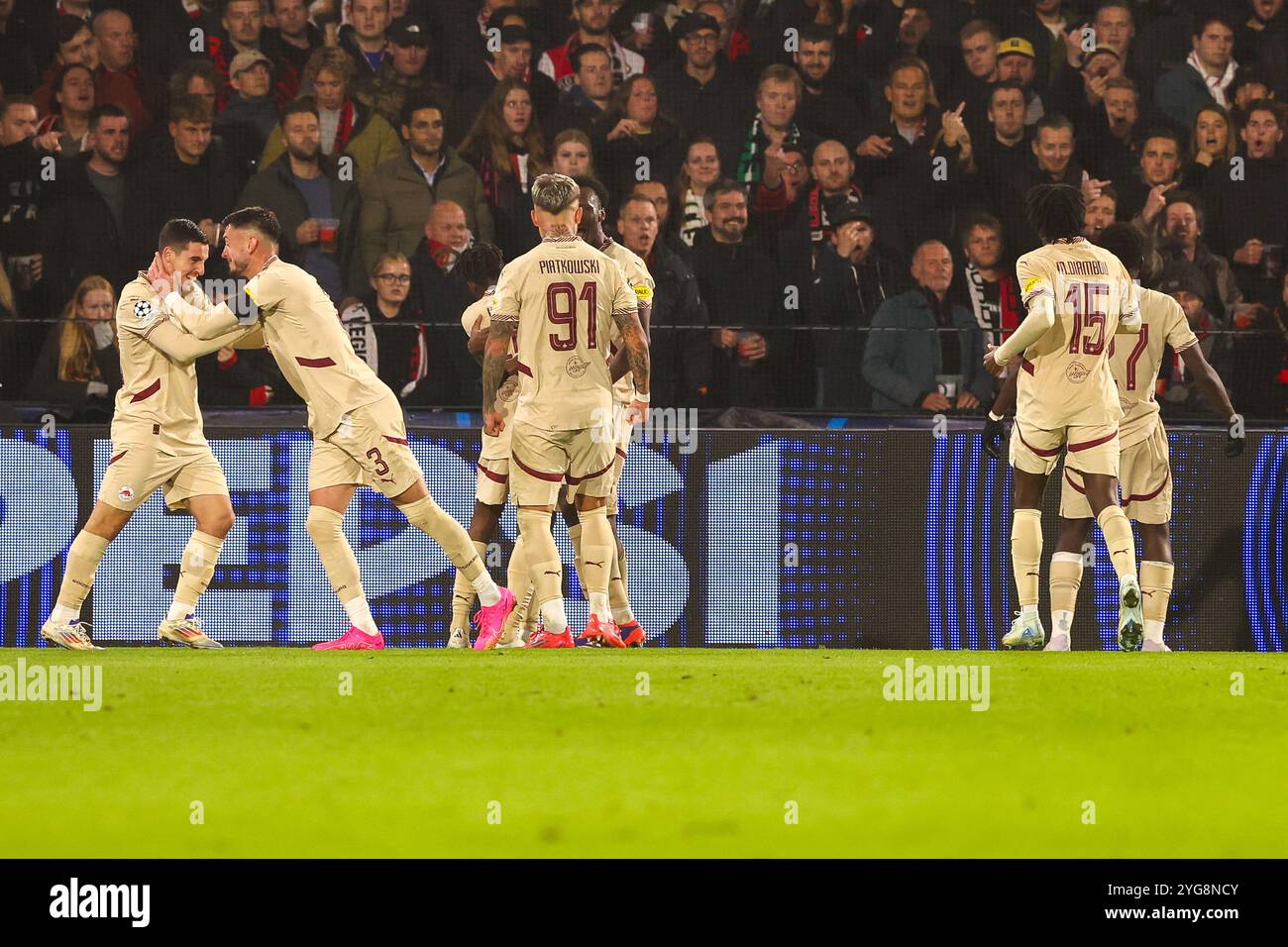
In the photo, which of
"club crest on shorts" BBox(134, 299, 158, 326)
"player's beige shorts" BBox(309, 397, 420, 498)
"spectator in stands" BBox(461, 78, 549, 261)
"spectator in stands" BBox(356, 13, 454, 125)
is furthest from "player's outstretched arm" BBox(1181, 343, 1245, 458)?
"spectator in stands" BBox(356, 13, 454, 125)

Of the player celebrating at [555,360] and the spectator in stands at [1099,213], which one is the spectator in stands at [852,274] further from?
the player celebrating at [555,360]

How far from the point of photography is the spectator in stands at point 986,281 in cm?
1303

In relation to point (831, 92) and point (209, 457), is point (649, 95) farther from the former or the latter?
point (209, 457)

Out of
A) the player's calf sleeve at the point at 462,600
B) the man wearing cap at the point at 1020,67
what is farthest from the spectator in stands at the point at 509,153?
the player's calf sleeve at the point at 462,600

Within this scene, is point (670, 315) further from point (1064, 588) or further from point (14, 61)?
point (14, 61)

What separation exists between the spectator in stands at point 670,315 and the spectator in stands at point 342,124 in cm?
182

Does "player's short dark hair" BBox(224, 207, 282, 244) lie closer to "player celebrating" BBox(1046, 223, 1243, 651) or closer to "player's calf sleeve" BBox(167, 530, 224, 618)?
"player's calf sleeve" BBox(167, 530, 224, 618)

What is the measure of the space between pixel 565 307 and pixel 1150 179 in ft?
23.5

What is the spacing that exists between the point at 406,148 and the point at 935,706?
8.82m

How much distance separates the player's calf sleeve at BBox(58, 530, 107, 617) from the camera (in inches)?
355

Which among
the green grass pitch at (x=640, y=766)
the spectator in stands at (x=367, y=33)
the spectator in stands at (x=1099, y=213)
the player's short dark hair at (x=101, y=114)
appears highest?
the spectator in stands at (x=367, y=33)

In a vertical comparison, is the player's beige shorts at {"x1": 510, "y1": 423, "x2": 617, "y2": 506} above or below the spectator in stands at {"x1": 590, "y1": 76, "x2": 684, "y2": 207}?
below

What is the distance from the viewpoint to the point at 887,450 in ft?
36.2

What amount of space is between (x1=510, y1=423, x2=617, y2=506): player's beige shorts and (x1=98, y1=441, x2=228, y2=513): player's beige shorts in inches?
69.3
